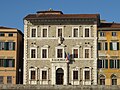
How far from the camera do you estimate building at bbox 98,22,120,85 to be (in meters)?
58.8

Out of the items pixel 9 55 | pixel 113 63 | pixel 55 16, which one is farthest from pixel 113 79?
pixel 9 55

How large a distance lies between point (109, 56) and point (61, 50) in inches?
259

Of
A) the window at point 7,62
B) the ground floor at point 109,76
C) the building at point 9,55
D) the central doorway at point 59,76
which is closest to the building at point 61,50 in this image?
the central doorway at point 59,76

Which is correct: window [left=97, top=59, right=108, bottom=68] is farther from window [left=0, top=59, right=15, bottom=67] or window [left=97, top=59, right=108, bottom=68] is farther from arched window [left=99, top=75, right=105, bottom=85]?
window [left=0, top=59, right=15, bottom=67]

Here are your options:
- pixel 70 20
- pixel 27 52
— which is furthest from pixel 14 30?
pixel 70 20

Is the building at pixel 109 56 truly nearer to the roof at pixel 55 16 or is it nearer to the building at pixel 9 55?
the roof at pixel 55 16

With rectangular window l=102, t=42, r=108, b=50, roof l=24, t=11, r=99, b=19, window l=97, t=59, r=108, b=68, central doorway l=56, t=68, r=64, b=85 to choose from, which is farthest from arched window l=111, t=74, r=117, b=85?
roof l=24, t=11, r=99, b=19

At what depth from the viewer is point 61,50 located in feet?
196

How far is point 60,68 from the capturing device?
5988 cm

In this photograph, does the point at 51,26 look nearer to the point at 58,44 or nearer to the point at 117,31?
the point at 58,44

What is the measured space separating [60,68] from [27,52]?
5.08m

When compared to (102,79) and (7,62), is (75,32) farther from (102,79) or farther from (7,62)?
(7,62)

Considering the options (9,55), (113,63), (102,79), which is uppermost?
(9,55)

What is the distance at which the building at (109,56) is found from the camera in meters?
58.8
